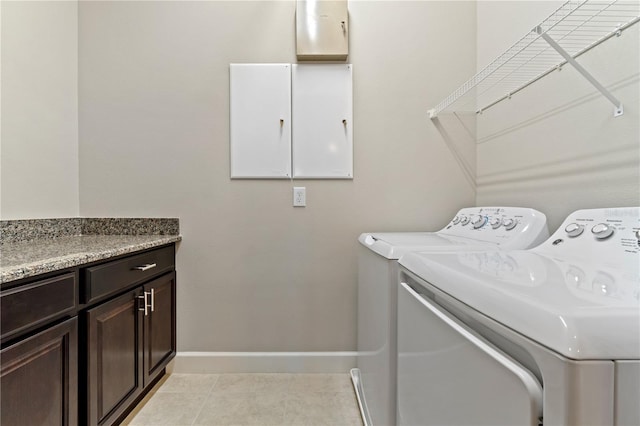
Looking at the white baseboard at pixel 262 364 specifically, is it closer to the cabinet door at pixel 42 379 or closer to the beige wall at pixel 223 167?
the beige wall at pixel 223 167

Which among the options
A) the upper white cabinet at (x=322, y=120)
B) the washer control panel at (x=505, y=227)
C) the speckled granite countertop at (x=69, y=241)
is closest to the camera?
the speckled granite countertop at (x=69, y=241)

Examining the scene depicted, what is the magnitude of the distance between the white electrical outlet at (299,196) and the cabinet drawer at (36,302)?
3.67ft

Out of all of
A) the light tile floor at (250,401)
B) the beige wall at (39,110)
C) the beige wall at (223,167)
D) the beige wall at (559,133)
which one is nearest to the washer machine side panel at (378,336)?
the light tile floor at (250,401)

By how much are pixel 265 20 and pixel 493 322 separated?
2026mm

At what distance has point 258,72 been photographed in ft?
6.15

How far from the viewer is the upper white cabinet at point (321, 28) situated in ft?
5.84

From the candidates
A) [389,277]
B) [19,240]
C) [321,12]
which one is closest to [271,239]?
[389,277]

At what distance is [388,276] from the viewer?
3.62ft

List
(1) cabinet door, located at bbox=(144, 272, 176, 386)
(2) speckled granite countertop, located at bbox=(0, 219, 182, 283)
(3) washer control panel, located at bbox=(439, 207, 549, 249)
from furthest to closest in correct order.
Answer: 1. (1) cabinet door, located at bbox=(144, 272, 176, 386)
2. (3) washer control panel, located at bbox=(439, 207, 549, 249)
3. (2) speckled granite countertop, located at bbox=(0, 219, 182, 283)

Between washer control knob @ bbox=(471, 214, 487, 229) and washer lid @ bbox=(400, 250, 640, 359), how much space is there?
0.76 metres

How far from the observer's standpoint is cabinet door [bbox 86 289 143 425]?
45.6 inches

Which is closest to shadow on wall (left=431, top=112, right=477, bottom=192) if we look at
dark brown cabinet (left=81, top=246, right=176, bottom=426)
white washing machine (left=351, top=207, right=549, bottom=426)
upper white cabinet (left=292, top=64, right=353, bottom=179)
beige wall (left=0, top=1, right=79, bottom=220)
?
white washing machine (left=351, top=207, right=549, bottom=426)

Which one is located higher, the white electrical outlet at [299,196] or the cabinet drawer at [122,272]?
the white electrical outlet at [299,196]

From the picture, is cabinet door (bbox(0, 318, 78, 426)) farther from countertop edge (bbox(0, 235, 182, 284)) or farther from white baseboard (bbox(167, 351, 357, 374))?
white baseboard (bbox(167, 351, 357, 374))
